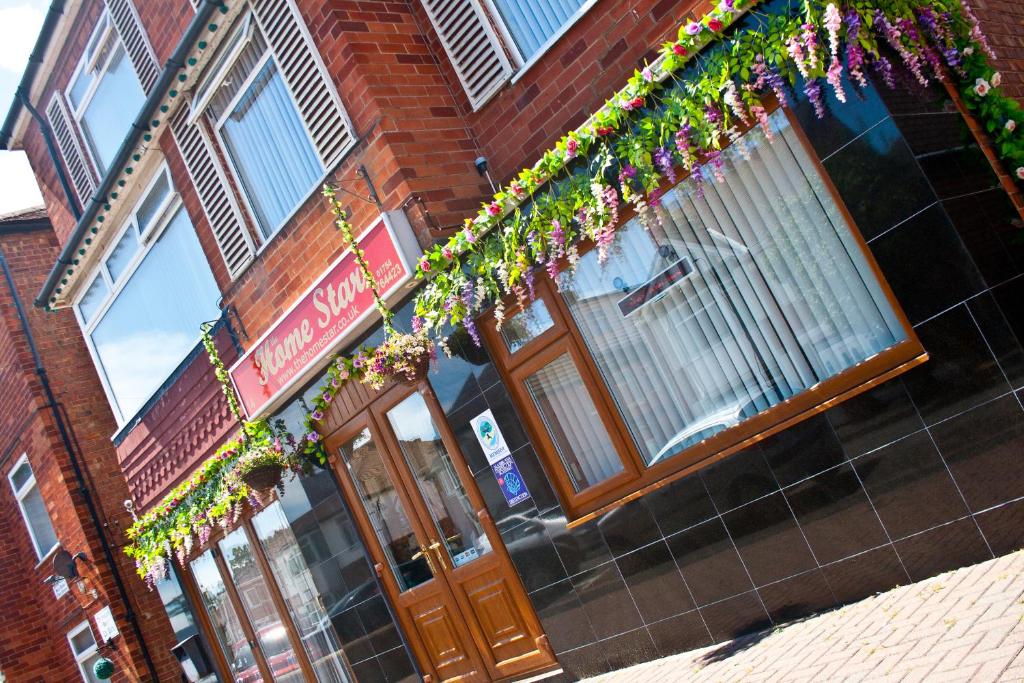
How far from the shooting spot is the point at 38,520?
17.0 meters

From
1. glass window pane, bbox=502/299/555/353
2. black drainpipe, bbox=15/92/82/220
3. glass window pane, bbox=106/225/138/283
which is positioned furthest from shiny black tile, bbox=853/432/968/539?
black drainpipe, bbox=15/92/82/220

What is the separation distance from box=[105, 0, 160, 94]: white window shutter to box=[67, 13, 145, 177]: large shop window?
18 cm

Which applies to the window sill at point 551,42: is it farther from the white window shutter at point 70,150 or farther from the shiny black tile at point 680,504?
the white window shutter at point 70,150

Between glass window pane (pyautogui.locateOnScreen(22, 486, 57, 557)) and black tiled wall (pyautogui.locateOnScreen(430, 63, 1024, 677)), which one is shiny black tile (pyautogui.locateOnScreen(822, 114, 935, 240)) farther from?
glass window pane (pyautogui.locateOnScreen(22, 486, 57, 557))

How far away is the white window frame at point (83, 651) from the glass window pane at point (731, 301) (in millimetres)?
11677

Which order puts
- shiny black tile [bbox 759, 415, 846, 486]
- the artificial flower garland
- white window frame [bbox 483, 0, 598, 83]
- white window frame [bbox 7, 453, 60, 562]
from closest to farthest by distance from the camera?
the artificial flower garland < shiny black tile [bbox 759, 415, 846, 486] < white window frame [bbox 483, 0, 598, 83] < white window frame [bbox 7, 453, 60, 562]

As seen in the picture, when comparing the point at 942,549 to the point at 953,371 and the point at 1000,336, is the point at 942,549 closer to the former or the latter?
the point at 953,371

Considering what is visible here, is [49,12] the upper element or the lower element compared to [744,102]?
upper

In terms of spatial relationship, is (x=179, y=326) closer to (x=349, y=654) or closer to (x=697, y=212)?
(x=349, y=654)

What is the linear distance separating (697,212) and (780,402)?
140cm

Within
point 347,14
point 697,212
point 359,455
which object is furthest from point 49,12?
point 697,212

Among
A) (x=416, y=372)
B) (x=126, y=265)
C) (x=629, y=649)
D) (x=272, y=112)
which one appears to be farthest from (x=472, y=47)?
(x=126, y=265)

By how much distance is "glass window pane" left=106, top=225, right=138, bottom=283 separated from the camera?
13.0m

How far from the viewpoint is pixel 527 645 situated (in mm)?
8656
